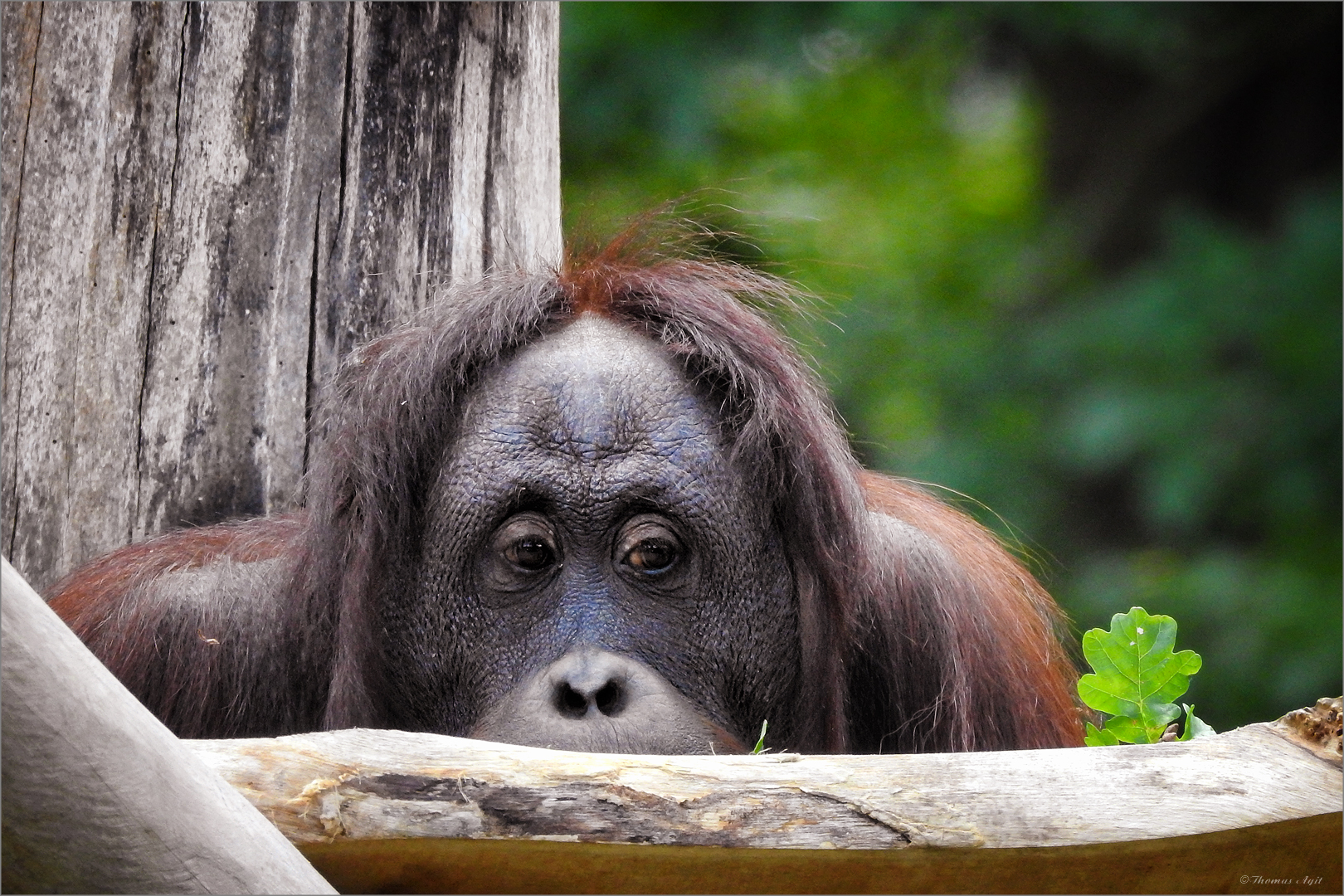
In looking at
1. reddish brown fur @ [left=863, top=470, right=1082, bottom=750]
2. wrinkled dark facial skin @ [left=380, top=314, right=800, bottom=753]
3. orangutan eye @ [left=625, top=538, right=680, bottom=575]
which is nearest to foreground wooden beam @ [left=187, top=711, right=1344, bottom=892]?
wrinkled dark facial skin @ [left=380, top=314, right=800, bottom=753]

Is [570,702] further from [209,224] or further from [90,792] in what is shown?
[209,224]

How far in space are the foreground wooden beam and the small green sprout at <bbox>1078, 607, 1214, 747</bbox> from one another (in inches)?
15.6

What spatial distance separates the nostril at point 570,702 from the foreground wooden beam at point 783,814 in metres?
0.45

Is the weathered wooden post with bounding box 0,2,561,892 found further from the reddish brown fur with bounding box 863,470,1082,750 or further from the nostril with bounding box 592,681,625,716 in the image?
the reddish brown fur with bounding box 863,470,1082,750

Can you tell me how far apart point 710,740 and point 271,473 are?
3.21 ft

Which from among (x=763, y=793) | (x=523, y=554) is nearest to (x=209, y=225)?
(x=523, y=554)

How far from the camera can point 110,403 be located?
8.11ft

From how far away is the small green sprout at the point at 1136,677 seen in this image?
2057mm

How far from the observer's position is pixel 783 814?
1.56 metres

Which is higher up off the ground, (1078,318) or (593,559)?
(1078,318)

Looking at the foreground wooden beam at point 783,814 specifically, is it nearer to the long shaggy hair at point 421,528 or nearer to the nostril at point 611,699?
the nostril at point 611,699

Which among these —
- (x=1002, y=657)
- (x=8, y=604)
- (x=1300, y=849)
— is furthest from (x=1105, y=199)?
(x=8, y=604)

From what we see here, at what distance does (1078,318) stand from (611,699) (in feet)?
16.3

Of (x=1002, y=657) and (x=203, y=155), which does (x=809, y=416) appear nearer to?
(x=1002, y=657)
